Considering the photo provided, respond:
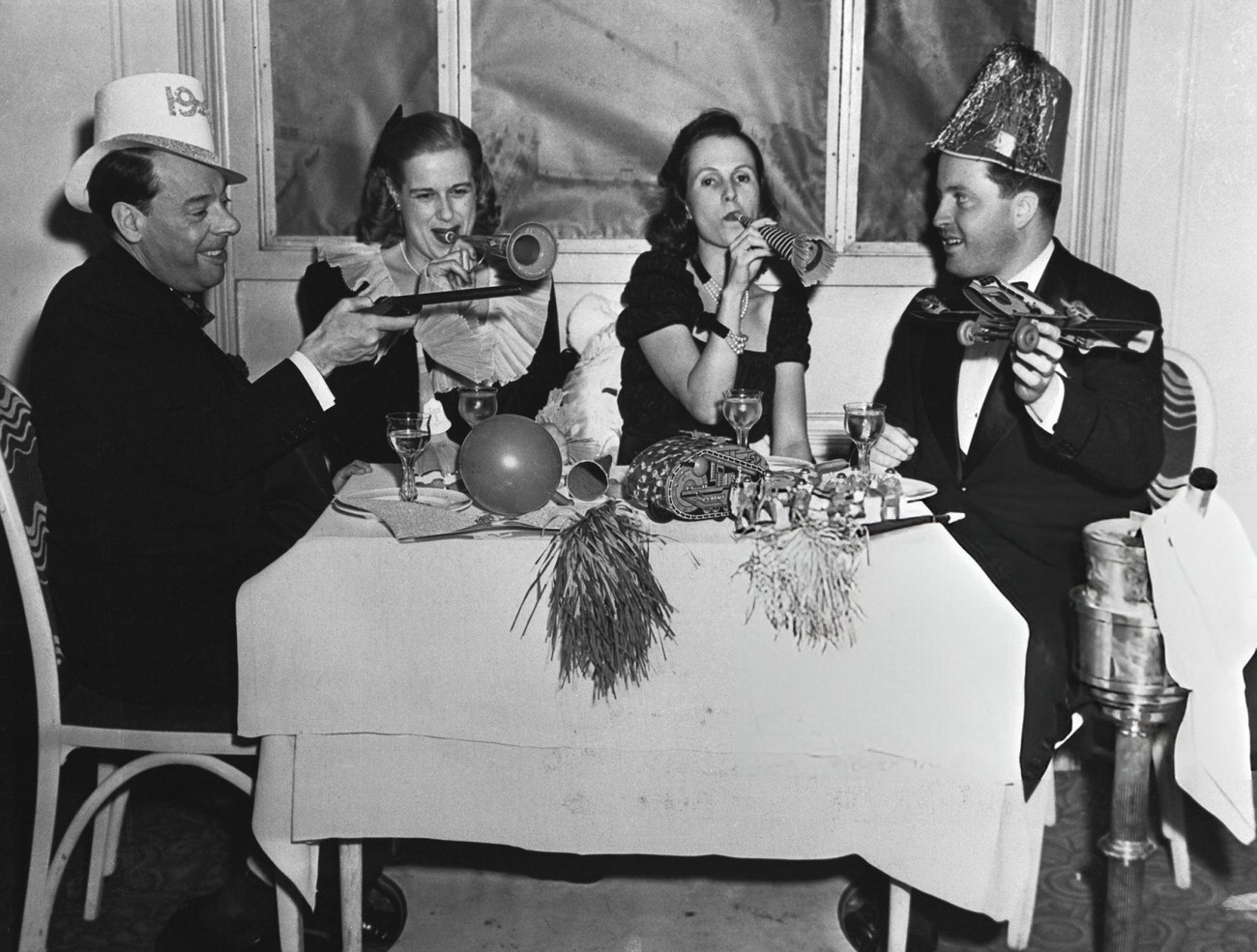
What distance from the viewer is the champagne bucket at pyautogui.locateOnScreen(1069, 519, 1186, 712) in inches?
77.5

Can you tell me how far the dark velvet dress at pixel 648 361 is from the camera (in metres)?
3.37

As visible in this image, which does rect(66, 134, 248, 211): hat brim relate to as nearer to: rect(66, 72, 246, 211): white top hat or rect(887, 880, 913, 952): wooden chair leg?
rect(66, 72, 246, 211): white top hat

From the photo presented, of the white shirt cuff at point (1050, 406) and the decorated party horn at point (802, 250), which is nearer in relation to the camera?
the white shirt cuff at point (1050, 406)

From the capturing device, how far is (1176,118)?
3.49 meters

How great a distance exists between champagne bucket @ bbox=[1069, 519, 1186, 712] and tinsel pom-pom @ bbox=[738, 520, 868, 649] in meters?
0.38

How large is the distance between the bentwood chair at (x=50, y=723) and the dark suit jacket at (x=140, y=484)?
1.5 inches

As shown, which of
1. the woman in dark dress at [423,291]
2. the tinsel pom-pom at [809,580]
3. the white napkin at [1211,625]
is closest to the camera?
the white napkin at [1211,625]

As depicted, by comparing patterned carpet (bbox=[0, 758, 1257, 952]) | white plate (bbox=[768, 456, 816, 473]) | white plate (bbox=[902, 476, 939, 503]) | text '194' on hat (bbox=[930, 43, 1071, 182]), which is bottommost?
patterned carpet (bbox=[0, 758, 1257, 952])

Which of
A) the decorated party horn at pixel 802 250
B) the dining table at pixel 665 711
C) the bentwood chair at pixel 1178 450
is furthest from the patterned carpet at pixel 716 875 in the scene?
the decorated party horn at pixel 802 250

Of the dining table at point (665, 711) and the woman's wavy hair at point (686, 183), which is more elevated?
A: the woman's wavy hair at point (686, 183)

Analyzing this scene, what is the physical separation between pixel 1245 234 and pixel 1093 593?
1.94 meters

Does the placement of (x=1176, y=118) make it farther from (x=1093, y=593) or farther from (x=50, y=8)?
(x=50, y=8)

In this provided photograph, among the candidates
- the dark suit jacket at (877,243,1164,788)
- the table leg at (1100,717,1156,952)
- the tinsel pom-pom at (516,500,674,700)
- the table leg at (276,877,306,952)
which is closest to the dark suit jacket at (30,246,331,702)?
the table leg at (276,877,306,952)

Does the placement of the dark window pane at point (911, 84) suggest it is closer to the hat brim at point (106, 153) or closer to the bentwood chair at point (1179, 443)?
the bentwood chair at point (1179, 443)
